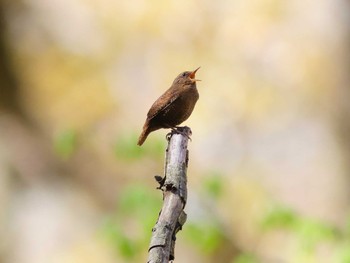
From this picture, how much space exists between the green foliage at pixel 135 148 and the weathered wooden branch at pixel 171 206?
330 cm

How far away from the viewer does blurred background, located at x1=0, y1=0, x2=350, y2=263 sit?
556 cm

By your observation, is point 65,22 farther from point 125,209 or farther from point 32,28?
point 125,209

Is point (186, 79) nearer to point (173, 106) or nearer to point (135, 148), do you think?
point (173, 106)

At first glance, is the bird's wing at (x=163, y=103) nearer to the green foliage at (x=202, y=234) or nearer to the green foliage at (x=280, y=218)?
the green foliage at (x=280, y=218)

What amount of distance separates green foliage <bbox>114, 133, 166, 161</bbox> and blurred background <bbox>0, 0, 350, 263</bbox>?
50 cm

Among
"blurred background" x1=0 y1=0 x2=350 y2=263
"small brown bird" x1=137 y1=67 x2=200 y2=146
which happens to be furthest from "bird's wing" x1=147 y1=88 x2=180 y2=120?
"blurred background" x1=0 y1=0 x2=350 y2=263

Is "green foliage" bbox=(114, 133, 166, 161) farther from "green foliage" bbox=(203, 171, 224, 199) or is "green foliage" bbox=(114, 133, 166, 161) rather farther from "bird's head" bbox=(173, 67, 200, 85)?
"bird's head" bbox=(173, 67, 200, 85)

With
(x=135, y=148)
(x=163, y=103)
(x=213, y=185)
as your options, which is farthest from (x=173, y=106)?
(x=213, y=185)

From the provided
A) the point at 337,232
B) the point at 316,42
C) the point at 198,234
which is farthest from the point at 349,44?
the point at 198,234

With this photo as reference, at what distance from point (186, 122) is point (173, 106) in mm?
3773

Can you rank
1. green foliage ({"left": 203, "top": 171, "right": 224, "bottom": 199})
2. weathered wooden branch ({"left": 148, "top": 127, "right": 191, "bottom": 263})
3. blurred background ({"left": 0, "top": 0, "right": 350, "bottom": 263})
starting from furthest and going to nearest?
blurred background ({"left": 0, "top": 0, "right": 350, "bottom": 263})
green foliage ({"left": 203, "top": 171, "right": 224, "bottom": 199})
weathered wooden branch ({"left": 148, "top": 127, "right": 191, "bottom": 263})

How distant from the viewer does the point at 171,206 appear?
96 centimetres

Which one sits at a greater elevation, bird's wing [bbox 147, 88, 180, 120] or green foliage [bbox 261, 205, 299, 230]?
green foliage [bbox 261, 205, 299, 230]

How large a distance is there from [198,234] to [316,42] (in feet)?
7.69
